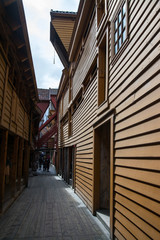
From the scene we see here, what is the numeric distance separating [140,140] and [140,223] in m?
1.13

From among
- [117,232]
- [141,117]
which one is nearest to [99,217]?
[117,232]

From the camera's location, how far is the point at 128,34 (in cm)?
392

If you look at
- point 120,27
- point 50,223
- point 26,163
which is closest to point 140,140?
point 120,27

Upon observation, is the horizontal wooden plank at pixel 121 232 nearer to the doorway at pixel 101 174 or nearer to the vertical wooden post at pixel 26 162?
the doorway at pixel 101 174

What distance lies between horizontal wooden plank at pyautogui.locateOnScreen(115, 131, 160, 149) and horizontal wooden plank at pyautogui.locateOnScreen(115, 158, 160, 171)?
0.24 m

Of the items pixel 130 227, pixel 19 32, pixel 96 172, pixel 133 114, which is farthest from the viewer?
pixel 19 32

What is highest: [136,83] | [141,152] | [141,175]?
[136,83]

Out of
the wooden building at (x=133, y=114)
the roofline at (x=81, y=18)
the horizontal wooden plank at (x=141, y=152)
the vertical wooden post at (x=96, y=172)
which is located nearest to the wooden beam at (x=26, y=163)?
the roofline at (x=81, y=18)

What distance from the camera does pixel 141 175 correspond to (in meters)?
3.15

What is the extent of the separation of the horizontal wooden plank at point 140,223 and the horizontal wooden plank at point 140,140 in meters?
1.04

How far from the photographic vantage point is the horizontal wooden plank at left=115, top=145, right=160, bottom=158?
2.75 m

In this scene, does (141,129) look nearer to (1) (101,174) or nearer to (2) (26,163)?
(1) (101,174)

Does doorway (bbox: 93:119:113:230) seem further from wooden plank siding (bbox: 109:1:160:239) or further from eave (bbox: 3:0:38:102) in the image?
eave (bbox: 3:0:38:102)

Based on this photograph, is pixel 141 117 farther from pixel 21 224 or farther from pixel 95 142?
pixel 21 224
